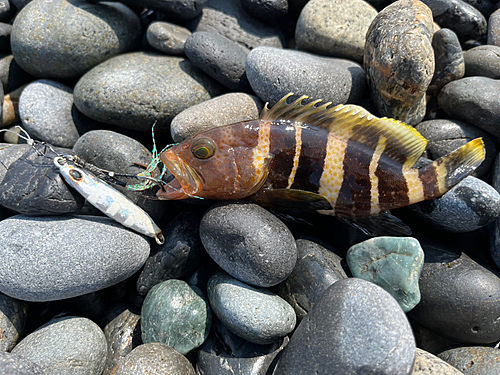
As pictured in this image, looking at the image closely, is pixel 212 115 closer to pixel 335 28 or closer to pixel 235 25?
pixel 235 25

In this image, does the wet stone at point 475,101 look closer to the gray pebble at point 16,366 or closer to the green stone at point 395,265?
the green stone at point 395,265

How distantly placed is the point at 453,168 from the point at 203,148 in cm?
227

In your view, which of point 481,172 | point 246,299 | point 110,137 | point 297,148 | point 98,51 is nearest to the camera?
point 246,299

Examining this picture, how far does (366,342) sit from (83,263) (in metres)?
2.43

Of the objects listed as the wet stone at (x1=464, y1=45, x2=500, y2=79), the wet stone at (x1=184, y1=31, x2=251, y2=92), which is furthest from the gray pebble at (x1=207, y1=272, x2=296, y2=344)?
the wet stone at (x1=464, y1=45, x2=500, y2=79)

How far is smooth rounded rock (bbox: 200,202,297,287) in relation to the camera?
10.1 ft

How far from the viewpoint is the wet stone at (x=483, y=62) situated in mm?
4168

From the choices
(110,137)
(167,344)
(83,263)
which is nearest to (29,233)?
(83,263)

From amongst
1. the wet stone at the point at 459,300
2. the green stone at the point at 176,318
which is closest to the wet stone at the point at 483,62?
the wet stone at the point at 459,300

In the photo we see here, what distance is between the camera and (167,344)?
3.15 metres

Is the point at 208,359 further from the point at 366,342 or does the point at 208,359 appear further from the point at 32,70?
the point at 32,70

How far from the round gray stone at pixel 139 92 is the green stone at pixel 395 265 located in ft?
8.23

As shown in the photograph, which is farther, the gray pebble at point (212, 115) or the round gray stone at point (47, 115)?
the round gray stone at point (47, 115)

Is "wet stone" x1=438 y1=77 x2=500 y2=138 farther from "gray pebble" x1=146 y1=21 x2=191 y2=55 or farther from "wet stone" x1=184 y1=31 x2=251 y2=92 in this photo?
"gray pebble" x1=146 y1=21 x2=191 y2=55
